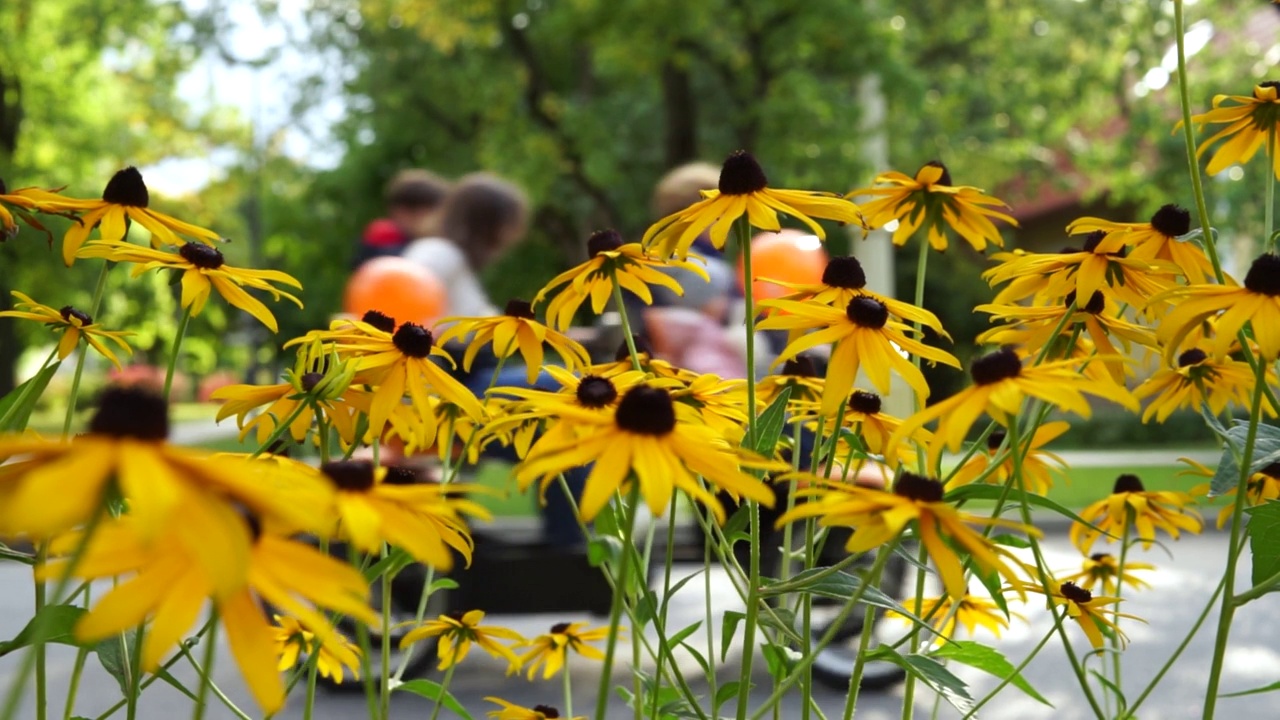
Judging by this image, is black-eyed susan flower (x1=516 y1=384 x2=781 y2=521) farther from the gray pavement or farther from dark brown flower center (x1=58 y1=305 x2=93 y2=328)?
the gray pavement

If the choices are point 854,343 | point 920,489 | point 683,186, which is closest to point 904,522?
point 920,489

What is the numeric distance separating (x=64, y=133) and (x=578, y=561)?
1406cm

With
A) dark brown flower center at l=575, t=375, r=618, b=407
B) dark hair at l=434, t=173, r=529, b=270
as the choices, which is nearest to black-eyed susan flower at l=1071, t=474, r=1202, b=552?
dark brown flower center at l=575, t=375, r=618, b=407

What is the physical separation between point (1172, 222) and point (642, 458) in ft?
2.34

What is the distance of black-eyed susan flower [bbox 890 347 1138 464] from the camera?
0.76 m

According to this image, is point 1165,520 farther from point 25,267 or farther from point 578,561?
point 25,267

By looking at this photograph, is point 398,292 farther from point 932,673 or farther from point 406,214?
point 932,673

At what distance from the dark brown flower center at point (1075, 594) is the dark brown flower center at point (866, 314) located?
44 centimetres

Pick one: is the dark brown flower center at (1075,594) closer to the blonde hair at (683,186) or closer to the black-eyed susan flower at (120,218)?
the black-eyed susan flower at (120,218)

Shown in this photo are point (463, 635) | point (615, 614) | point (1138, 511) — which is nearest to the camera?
point (615, 614)

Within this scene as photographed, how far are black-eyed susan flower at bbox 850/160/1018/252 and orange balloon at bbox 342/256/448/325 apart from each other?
2600mm

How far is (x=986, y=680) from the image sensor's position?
4.62 m

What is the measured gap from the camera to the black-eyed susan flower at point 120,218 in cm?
117

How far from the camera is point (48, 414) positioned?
26.1 metres
